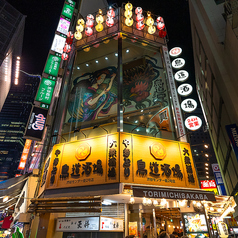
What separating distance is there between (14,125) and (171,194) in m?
132

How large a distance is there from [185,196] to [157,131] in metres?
4.37

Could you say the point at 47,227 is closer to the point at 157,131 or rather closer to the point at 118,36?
the point at 157,131

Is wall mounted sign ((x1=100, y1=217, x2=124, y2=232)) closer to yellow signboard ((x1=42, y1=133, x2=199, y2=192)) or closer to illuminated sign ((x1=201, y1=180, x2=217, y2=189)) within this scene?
yellow signboard ((x1=42, y1=133, x2=199, y2=192))

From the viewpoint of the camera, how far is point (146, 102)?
473 inches

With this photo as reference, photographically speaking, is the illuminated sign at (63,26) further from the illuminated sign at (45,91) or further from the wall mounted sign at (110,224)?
the wall mounted sign at (110,224)

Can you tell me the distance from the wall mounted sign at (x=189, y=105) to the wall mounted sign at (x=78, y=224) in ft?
26.2

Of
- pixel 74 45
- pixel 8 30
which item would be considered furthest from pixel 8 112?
pixel 74 45

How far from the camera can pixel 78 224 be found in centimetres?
754

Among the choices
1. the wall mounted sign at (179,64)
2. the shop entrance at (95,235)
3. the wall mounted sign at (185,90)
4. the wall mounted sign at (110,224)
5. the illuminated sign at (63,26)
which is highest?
the illuminated sign at (63,26)

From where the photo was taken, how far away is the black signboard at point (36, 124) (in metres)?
10.4

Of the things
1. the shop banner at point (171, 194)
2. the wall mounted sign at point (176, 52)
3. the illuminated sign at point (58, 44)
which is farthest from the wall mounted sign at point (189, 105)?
the illuminated sign at point (58, 44)

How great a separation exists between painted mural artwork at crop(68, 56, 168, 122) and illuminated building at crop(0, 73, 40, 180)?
97.2m

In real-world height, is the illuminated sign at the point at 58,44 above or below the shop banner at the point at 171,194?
above

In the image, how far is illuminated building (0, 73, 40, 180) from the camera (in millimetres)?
105062
